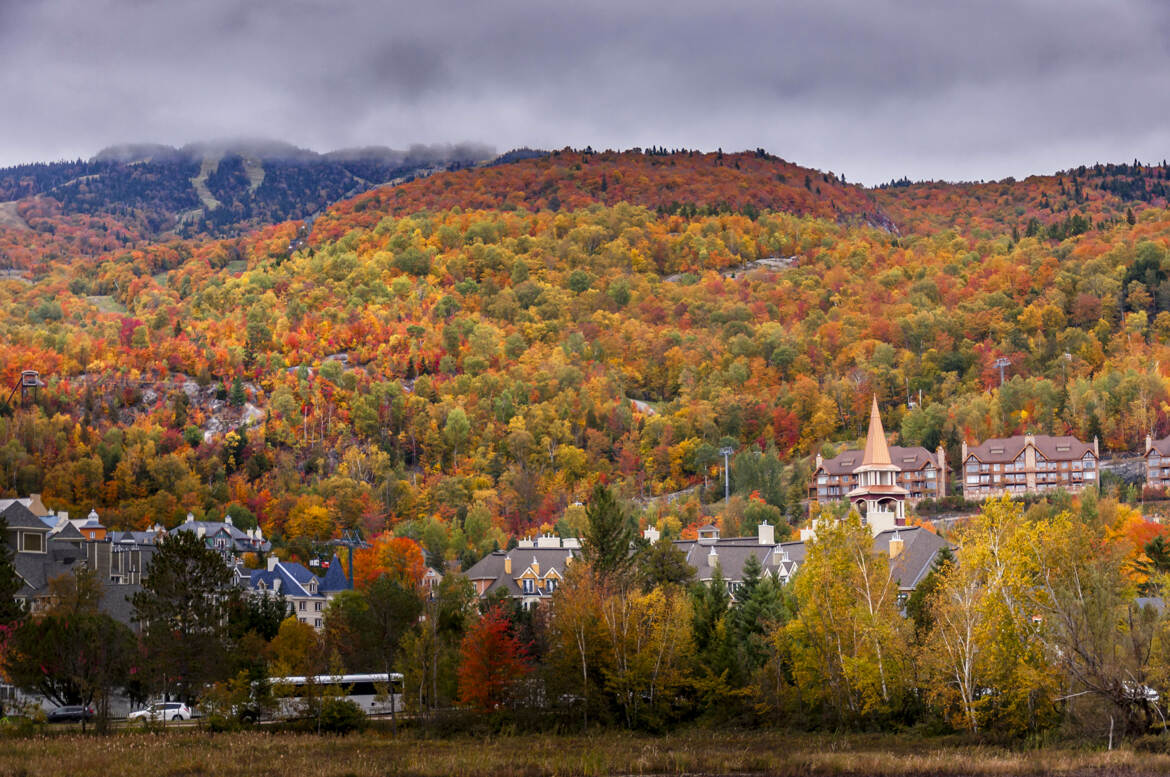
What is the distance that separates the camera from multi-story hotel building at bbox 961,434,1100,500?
153 m

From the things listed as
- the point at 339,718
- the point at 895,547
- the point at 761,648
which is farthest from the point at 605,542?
the point at 339,718

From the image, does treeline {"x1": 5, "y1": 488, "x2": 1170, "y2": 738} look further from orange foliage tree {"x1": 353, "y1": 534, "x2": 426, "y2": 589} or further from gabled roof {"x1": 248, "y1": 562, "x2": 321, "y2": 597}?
orange foliage tree {"x1": 353, "y1": 534, "x2": 426, "y2": 589}

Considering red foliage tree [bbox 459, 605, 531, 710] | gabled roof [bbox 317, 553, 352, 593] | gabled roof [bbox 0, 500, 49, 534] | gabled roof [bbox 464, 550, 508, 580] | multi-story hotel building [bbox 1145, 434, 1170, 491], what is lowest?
red foliage tree [bbox 459, 605, 531, 710]

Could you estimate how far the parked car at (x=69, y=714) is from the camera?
6481 centimetres

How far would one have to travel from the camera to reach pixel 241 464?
186 m

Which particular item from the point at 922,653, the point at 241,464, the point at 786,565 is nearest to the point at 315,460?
the point at 241,464

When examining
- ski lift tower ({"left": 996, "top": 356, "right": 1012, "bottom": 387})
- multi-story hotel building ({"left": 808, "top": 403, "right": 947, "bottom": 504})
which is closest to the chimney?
multi-story hotel building ({"left": 808, "top": 403, "right": 947, "bottom": 504})

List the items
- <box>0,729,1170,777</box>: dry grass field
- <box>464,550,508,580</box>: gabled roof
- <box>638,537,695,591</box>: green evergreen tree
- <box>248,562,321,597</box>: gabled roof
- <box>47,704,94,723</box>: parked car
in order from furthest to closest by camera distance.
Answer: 1. <box>464,550,508,580</box>: gabled roof
2. <box>248,562,321,597</box>: gabled roof
3. <box>638,537,695,591</box>: green evergreen tree
4. <box>47,704,94,723</box>: parked car
5. <box>0,729,1170,777</box>: dry grass field

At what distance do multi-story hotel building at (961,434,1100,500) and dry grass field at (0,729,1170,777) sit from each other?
101928mm

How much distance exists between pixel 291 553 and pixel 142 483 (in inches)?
Result: 1289

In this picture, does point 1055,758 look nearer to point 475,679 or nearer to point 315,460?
point 475,679

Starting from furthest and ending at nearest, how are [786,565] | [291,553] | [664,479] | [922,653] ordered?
[664,479] → [291,553] → [786,565] → [922,653]

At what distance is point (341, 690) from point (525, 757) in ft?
52.5

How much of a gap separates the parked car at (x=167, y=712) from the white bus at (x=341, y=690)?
14.2ft
